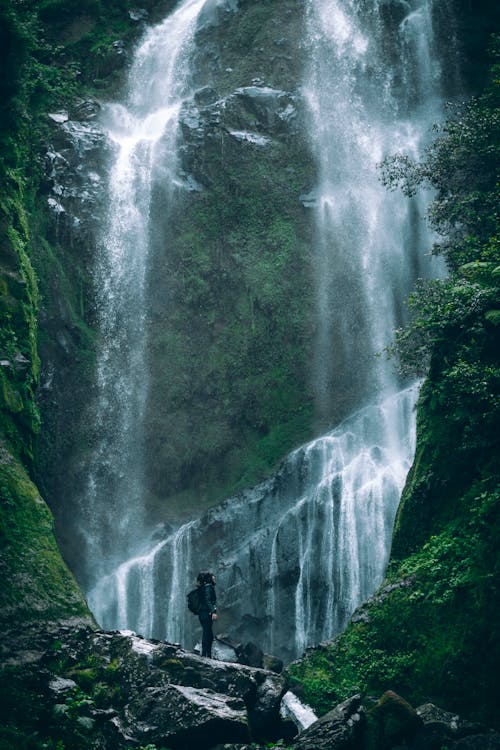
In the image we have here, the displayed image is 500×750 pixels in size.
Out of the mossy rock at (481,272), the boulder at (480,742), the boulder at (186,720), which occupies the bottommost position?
the boulder at (480,742)

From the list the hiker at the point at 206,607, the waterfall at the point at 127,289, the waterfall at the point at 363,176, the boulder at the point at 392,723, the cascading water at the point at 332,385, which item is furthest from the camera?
the waterfall at the point at 363,176

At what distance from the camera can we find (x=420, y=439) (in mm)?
14586

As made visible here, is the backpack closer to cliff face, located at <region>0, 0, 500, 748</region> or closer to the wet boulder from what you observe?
cliff face, located at <region>0, 0, 500, 748</region>

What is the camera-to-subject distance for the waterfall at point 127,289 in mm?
22328

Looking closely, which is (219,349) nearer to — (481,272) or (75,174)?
(75,174)

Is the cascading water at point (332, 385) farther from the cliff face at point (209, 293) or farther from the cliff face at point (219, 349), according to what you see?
the cliff face at point (219, 349)

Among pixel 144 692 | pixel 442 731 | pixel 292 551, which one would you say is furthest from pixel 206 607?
pixel 292 551

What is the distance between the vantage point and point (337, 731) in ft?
31.9

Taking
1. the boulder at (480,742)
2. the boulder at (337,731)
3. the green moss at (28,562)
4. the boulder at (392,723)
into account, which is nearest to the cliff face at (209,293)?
the green moss at (28,562)

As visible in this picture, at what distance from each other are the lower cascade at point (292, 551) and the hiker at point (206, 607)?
5.60m

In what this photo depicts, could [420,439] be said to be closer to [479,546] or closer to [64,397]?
[479,546]

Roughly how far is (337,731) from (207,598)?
335 centimetres

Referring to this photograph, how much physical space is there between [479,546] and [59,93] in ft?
80.1

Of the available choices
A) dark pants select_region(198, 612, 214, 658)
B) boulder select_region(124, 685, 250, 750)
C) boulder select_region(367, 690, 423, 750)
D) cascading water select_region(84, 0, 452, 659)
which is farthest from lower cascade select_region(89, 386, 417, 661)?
boulder select_region(124, 685, 250, 750)
